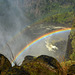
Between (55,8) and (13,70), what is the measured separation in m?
132

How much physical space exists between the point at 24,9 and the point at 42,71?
534ft

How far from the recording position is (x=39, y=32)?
89875 millimetres

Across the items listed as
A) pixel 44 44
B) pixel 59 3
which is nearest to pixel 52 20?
pixel 59 3

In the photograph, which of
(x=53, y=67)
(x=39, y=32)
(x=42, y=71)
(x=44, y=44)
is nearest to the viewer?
(x=42, y=71)

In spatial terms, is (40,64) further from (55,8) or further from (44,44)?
(55,8)

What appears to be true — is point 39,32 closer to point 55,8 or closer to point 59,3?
point 55,8

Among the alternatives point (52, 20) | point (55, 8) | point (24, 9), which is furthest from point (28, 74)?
point (24, 9)

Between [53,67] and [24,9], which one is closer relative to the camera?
[53,67]

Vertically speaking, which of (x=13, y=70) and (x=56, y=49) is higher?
(x=13, y=70)

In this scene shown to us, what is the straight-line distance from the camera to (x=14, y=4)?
15888 cm

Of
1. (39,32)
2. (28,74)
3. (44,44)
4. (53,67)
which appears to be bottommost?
(39,32)

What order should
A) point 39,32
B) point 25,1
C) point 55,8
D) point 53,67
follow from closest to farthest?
point 53,67 → point 39,32 → point 55,8 → point 25,1

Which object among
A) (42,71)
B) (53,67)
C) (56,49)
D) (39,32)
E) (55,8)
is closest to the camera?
(42,71)

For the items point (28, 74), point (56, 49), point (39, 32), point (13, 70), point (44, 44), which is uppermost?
point (13, 70)
